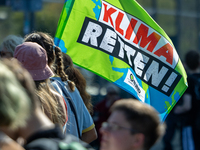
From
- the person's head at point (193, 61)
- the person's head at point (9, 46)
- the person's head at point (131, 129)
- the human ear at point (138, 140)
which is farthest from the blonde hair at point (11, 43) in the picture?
the person's head at point (193, 61)

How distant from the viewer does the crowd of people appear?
1313 millimetres

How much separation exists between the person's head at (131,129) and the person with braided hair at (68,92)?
0.80m

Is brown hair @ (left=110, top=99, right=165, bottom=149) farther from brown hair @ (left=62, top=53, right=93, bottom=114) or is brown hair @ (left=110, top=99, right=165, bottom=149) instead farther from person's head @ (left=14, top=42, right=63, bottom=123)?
brown hair @ (left=62, top=53, right=93, bottom=114)

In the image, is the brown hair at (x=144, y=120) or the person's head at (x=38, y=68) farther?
the person's head at (x=38, y=68)

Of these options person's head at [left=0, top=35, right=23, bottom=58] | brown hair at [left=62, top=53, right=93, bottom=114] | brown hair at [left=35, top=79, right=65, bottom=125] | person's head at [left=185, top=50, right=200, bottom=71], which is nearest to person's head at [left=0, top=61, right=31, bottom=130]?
brown hair at [left=35, top=79, right=65, bottom=125]

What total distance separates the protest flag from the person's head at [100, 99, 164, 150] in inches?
55.9

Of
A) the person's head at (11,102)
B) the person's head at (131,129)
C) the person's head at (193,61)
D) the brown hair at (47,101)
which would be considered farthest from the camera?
the person's head at (193,61)

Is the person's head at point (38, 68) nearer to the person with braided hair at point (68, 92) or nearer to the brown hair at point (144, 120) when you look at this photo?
the person with braided hair at point (68, 92)

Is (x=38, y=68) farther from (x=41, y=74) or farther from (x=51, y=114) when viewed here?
(x=51, y=114)

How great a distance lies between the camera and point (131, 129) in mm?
1728

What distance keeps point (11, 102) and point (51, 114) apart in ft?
2.84

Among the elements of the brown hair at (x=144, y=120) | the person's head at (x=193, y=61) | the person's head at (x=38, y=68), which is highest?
the brown hair at (x=144, y=120)

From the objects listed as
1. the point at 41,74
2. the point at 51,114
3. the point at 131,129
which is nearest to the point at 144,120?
→ the point at 131,129

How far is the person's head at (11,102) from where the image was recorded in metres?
1.24
